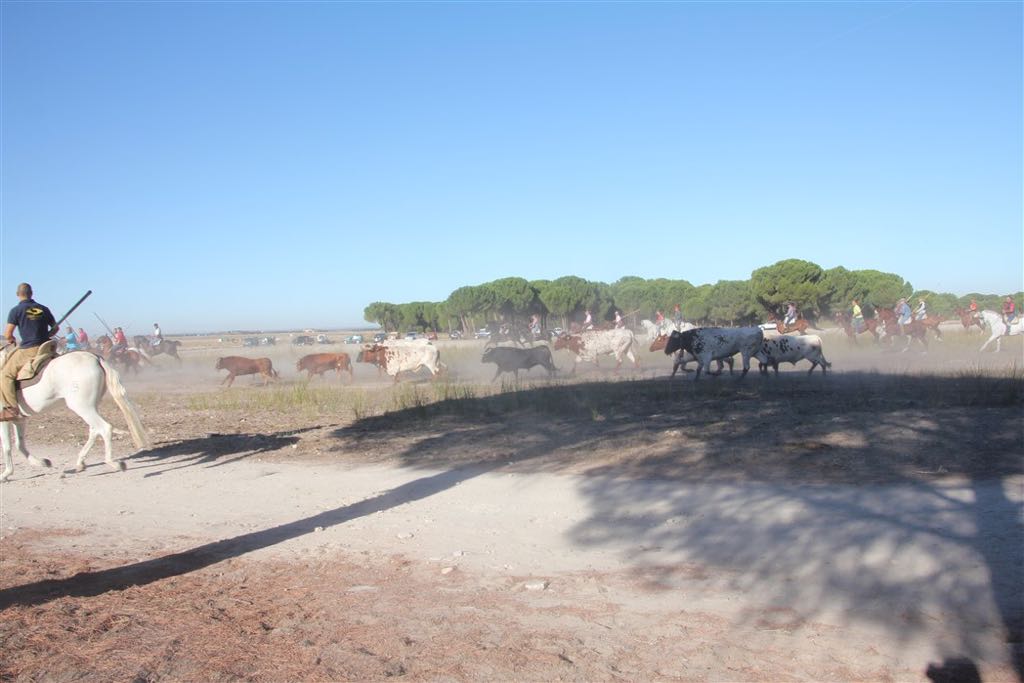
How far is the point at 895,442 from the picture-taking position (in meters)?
10.3

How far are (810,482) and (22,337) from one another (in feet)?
36.8

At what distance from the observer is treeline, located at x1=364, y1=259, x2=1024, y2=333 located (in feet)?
206

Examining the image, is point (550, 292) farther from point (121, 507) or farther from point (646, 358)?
point (121, 507)

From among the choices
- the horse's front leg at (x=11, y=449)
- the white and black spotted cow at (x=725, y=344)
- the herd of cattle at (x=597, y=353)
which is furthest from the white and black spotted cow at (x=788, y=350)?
the horse's front leg at (x=11, y=449)

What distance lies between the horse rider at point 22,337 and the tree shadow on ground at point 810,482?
15.8 feet

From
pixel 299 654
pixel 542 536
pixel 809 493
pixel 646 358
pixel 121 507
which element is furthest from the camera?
pixel 646 358

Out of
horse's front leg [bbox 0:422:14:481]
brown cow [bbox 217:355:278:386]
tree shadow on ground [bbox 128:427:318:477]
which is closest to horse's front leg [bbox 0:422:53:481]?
horse's front leg [bbox 0:422:14:481]

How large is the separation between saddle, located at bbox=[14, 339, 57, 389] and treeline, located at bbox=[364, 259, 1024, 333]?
5088 centimetres

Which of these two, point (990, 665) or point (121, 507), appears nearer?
point (990, 665)

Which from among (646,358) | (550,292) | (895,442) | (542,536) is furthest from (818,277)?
(542,536)

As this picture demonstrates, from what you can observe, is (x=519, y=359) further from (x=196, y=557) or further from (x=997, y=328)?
(x=196, y=557)

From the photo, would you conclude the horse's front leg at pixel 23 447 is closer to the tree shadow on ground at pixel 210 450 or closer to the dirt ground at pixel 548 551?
the dirt ground at pixel 548 551

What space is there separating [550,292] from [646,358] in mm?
36572

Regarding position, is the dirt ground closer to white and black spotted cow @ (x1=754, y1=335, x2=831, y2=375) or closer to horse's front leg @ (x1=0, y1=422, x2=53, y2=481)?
horse's front leg @ (x1=0, y1=422, x2=53, y2=481)
